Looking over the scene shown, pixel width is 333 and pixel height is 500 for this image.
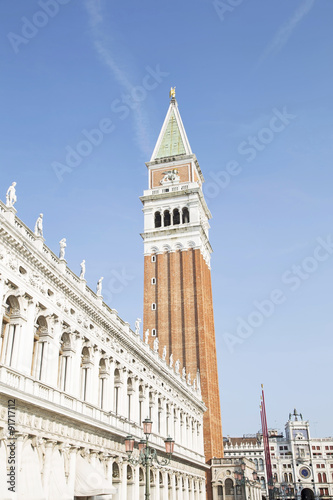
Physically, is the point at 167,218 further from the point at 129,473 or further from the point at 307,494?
the point at 307,494

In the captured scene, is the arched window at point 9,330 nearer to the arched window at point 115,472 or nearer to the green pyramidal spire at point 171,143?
the arched window at point 115,472

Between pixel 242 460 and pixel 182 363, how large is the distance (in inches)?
472

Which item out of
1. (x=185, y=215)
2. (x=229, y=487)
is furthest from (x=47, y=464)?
(x=185, y=215)

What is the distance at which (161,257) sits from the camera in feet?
211

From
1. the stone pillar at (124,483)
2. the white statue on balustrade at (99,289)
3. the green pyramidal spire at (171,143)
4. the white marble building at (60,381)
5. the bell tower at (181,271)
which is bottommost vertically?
the stone pillar at (124,483)

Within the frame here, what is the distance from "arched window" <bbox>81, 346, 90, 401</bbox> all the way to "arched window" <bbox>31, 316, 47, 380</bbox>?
14.5 feet

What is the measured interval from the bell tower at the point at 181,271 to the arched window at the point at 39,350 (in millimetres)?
Result: 34562

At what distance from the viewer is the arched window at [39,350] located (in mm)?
22312

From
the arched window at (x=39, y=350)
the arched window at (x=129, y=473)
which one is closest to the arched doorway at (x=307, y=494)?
the arched window at (x=129, y=473)

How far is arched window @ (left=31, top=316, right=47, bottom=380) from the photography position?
73.2ft

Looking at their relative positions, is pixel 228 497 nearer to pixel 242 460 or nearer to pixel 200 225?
pixel 242 460

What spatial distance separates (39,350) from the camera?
74.8ft

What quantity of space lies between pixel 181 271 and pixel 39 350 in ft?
134

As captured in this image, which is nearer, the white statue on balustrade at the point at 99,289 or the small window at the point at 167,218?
the white statue on balustrade at the point at 99,289
